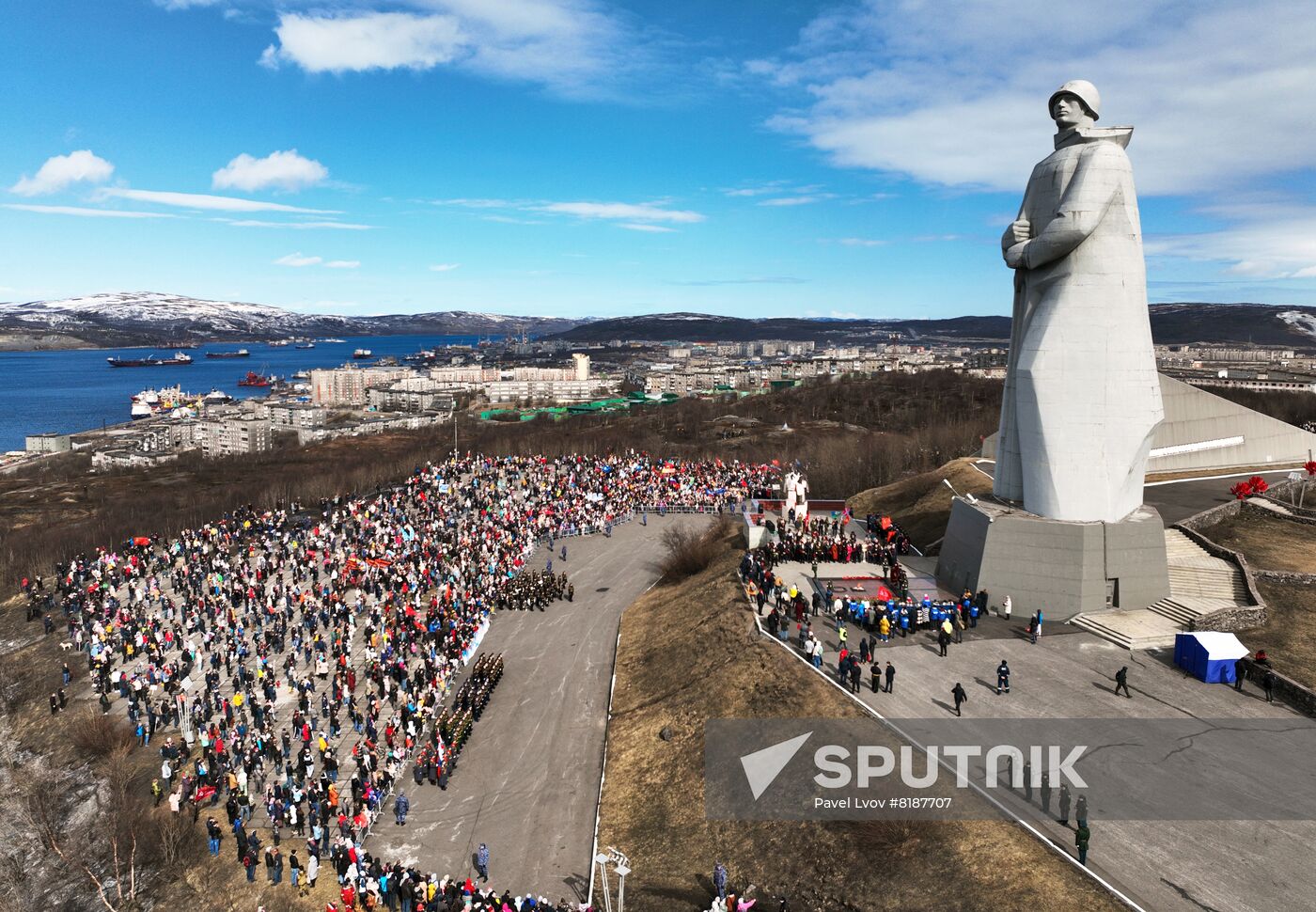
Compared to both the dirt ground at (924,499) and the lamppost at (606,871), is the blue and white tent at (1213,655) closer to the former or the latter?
the lamppost at (606,871)

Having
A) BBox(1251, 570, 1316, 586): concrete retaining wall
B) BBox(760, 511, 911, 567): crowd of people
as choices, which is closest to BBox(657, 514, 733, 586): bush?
BBox(760, 511, 911, 567): crowd of people

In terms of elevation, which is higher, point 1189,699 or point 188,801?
point 1189,699

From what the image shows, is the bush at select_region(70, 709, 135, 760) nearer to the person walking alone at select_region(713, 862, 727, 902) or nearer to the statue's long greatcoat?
the person walking alone at select_region(713, 862, 727, 902)

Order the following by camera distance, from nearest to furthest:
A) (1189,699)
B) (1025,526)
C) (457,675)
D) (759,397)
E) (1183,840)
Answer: (1183,840) → (1189,699) → (1025,526) → (457,675) → (759,397)

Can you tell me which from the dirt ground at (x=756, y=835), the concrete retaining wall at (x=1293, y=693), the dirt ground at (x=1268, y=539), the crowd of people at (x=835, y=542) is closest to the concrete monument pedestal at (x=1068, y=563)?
the crowd of people at (x=835, y=542)

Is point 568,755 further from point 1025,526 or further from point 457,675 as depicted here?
point 1025,526

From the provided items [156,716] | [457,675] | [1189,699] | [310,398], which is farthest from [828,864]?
[310,398]
